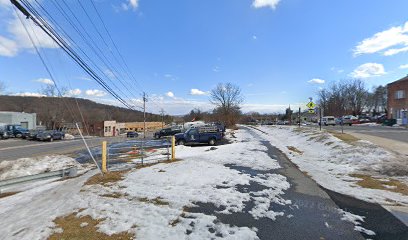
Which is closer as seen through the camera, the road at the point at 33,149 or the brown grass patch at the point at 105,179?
the brown grass patch at the point at 105,179

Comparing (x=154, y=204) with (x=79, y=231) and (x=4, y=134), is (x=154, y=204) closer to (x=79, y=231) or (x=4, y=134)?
(x=79, y=231)

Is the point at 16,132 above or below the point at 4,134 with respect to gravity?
above

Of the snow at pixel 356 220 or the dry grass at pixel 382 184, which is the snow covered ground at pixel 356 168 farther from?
the snow at pixel 356 220

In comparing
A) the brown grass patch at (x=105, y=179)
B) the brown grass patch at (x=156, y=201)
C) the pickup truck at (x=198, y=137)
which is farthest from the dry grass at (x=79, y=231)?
the pickup truck at (x=198, y=137)

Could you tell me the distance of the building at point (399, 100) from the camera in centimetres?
4991

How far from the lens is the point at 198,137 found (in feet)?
95.0

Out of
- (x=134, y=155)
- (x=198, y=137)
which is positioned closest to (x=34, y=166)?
(x=134, y=155)

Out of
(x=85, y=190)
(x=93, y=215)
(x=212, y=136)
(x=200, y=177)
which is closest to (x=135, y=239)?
(x=93, y=215)

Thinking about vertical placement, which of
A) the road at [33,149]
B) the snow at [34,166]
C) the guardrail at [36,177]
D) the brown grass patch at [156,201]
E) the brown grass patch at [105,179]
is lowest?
the road at [33,149]

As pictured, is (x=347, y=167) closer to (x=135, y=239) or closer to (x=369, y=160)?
(x=369, y=160)

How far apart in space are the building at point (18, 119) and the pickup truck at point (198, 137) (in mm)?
57934

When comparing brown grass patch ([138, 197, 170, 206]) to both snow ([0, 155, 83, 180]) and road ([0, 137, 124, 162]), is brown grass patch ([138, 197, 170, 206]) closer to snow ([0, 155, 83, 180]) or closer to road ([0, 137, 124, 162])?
snow ([0, 155, 83, 180])

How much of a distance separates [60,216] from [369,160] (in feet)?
41.0

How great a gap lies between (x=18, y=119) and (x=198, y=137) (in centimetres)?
6140
